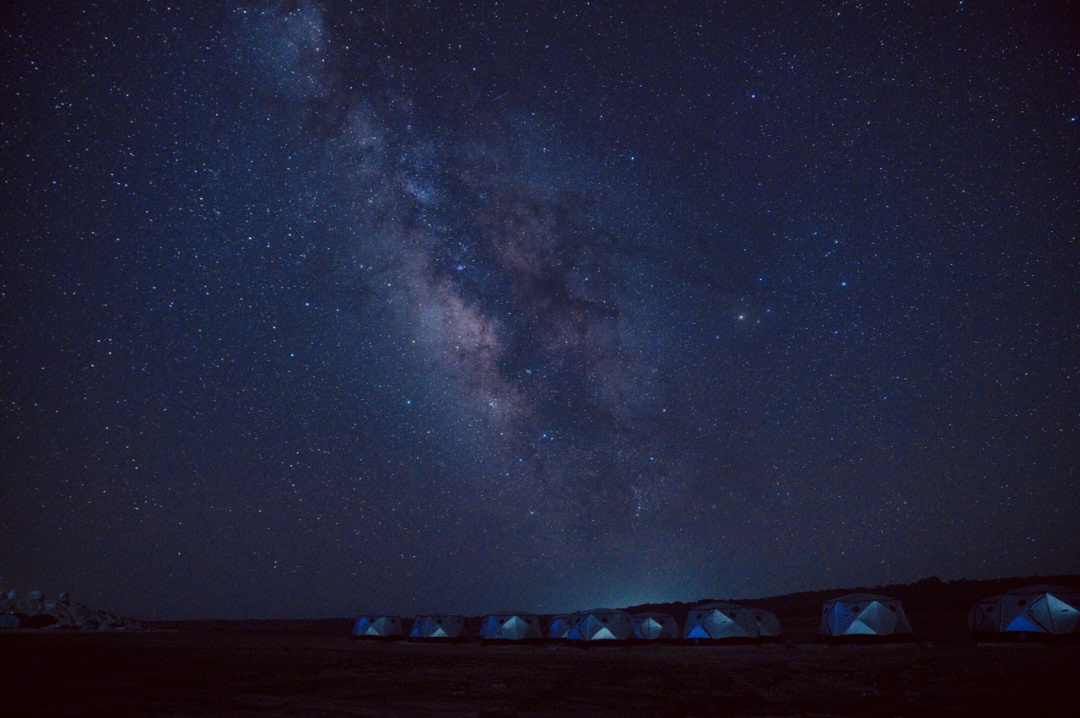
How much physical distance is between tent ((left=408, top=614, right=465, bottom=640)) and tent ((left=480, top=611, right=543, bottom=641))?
355cm

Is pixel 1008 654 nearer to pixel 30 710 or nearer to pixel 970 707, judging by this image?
pixel 970 707

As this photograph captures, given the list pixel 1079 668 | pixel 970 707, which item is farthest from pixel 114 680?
pixel 1079 668

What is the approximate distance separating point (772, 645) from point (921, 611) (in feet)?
152

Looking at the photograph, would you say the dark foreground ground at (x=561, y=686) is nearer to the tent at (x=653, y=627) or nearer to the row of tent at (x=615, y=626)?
the row of tent at (x=615, y=626)

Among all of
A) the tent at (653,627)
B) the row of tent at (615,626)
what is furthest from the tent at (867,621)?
the tent at (653,627)

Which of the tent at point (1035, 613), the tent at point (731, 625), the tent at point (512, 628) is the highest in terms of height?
the tent at point (1035, 613)

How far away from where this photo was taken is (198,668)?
74.7 feet

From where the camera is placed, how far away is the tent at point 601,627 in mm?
40875

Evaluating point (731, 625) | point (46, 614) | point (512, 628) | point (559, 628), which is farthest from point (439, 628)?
point (46, 614)

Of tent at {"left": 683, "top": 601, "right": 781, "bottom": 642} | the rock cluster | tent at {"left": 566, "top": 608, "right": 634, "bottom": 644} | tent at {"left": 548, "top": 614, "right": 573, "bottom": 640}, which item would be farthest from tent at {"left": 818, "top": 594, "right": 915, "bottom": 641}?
the rock cluster

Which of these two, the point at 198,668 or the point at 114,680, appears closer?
the point at 114,680

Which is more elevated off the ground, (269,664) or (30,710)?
(30,710)

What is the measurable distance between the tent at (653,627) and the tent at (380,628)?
2254cm

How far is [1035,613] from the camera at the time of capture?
30.3m
